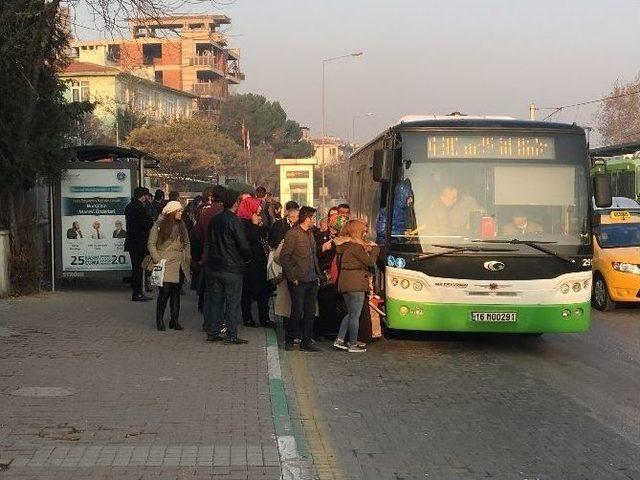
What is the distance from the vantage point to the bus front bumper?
34.2 ft

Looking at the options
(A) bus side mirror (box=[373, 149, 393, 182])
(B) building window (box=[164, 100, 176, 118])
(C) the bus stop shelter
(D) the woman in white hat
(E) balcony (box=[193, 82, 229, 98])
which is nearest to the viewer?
(A) bus side mirror (box=[373, 149, 393, 182])

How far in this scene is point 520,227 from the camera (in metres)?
10.4

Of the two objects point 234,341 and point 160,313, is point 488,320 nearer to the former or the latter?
point 234,341

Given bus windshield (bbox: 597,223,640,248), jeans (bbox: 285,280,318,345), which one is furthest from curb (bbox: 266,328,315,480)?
bus windshield (bbox: 597,223,640,248)

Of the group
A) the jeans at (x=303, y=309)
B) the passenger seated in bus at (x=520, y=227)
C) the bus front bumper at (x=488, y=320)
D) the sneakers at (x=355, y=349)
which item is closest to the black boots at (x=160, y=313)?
the jeans at (x=303, y=309)

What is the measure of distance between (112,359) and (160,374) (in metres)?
1.02

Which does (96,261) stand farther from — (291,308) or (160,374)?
(160,374)

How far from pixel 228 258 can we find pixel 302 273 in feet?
3.07

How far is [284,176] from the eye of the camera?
32812mm

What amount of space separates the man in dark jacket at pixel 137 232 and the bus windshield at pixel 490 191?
624cm

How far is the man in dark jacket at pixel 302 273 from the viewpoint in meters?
10.5

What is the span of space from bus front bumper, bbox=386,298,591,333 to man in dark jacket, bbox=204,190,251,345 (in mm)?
1971

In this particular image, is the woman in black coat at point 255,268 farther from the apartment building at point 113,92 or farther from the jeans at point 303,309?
the apartment building at point 113,92

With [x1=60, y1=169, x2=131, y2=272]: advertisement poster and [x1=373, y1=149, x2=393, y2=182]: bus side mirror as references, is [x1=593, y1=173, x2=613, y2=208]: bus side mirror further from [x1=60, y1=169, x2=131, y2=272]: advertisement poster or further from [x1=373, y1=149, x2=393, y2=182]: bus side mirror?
[x1=60, y1=169, x2=131, y2=272]: advertisement poster
